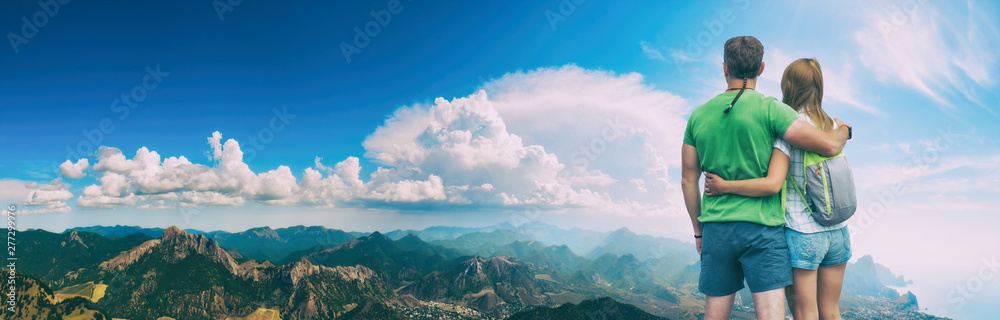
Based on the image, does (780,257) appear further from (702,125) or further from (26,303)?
(26,303)

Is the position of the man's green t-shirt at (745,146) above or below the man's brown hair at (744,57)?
below

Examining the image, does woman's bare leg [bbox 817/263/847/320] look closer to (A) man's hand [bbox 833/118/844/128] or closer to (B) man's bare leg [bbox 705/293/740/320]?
(B) man's bare leg [bbox 705/293/740/320]

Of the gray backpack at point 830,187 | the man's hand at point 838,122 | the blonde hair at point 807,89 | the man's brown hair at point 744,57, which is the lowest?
the gray backpack at point 830,187

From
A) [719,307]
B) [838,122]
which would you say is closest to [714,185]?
[719,307]

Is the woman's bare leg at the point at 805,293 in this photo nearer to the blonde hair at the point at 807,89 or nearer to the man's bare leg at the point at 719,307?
the man's bare leg at the point at 719,307

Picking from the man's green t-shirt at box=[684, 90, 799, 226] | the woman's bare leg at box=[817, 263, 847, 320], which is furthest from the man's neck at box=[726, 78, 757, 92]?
the woman's bare leg at box=[817, 263, 847, 320]

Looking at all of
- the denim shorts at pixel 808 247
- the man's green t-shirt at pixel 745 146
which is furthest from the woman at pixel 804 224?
the man's green t-shirt at pixel 745 146

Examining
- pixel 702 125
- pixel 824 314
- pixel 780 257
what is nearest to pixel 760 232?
pixel 780 257

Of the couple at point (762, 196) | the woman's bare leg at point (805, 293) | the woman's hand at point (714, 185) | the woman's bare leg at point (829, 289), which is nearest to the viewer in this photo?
the couple at point (762, 196)
